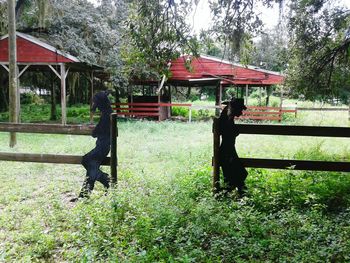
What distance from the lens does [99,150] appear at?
18.5 ft

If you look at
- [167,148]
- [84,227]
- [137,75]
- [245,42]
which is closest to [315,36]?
[245,42]

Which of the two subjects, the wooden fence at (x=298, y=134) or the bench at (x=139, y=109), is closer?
the wooden fence at (x=298, y=134)

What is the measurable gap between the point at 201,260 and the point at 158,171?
4.44 metres

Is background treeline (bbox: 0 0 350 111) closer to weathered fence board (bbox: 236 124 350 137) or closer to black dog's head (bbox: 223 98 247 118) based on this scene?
black dog's head (bbox: 223 98 247 118)

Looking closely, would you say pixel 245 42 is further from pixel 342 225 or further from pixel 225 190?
pixel 342 225

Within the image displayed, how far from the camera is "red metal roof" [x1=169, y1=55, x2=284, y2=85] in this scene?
23125mm

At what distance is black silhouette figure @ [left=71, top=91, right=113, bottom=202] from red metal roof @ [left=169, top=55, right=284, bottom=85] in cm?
1746

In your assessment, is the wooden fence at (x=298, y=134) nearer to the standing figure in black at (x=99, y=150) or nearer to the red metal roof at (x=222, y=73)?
the standing figure in black at (x=99, y=150)

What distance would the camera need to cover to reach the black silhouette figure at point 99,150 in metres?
5.57

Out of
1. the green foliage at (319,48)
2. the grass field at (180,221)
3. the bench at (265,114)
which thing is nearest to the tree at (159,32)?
the grass field at (180,221)

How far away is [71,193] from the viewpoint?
21.3ft

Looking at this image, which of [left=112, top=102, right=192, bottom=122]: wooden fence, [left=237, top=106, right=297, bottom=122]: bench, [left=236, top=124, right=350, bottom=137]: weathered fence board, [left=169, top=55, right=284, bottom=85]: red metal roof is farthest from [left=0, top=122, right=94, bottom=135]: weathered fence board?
[left=237, top=106, right=297, bottom=122]: bench

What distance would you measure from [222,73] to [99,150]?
19088mm

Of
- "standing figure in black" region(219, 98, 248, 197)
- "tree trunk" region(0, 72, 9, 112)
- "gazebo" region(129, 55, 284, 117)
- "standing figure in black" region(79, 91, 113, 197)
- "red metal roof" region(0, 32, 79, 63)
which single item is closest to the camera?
"standing figure in black" region(219, 98, 248, 197)
